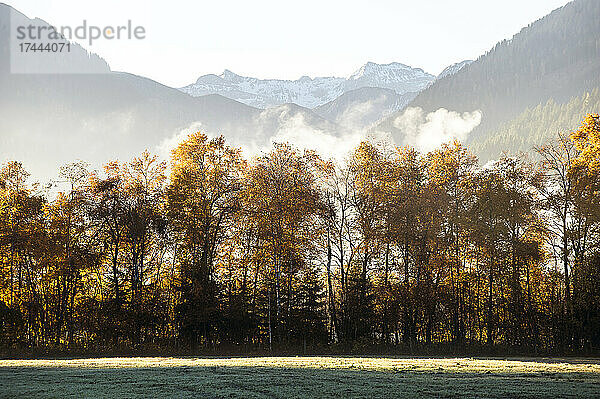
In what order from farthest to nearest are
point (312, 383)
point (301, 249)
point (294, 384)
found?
point (301, 249) < point (312, 383) < point (294, 384)

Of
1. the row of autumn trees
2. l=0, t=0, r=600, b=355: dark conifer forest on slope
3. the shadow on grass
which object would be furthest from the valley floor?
the row of autumn trees

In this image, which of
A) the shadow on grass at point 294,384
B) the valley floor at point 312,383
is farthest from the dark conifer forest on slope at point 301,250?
the shadow on grass at point 294,384

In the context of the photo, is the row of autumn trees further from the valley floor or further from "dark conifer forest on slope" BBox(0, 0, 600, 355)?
the valley floor

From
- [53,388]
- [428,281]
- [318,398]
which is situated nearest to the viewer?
[318,398]

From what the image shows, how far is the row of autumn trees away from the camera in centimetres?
4353

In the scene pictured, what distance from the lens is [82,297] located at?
152 ft

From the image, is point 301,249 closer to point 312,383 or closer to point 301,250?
point 301,250

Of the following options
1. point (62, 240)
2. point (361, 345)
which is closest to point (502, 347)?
point (361, 345)

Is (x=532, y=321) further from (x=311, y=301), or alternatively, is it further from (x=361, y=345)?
(x=311, y=301)

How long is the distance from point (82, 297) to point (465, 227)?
3067 centimetres

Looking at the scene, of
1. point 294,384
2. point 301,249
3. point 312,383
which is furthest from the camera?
point 301,249

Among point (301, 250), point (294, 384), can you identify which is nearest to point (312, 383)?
point (294, 384)

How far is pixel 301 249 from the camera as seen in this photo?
45969mm

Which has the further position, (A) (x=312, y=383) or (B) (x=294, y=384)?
(A) (x=312, y=383)
